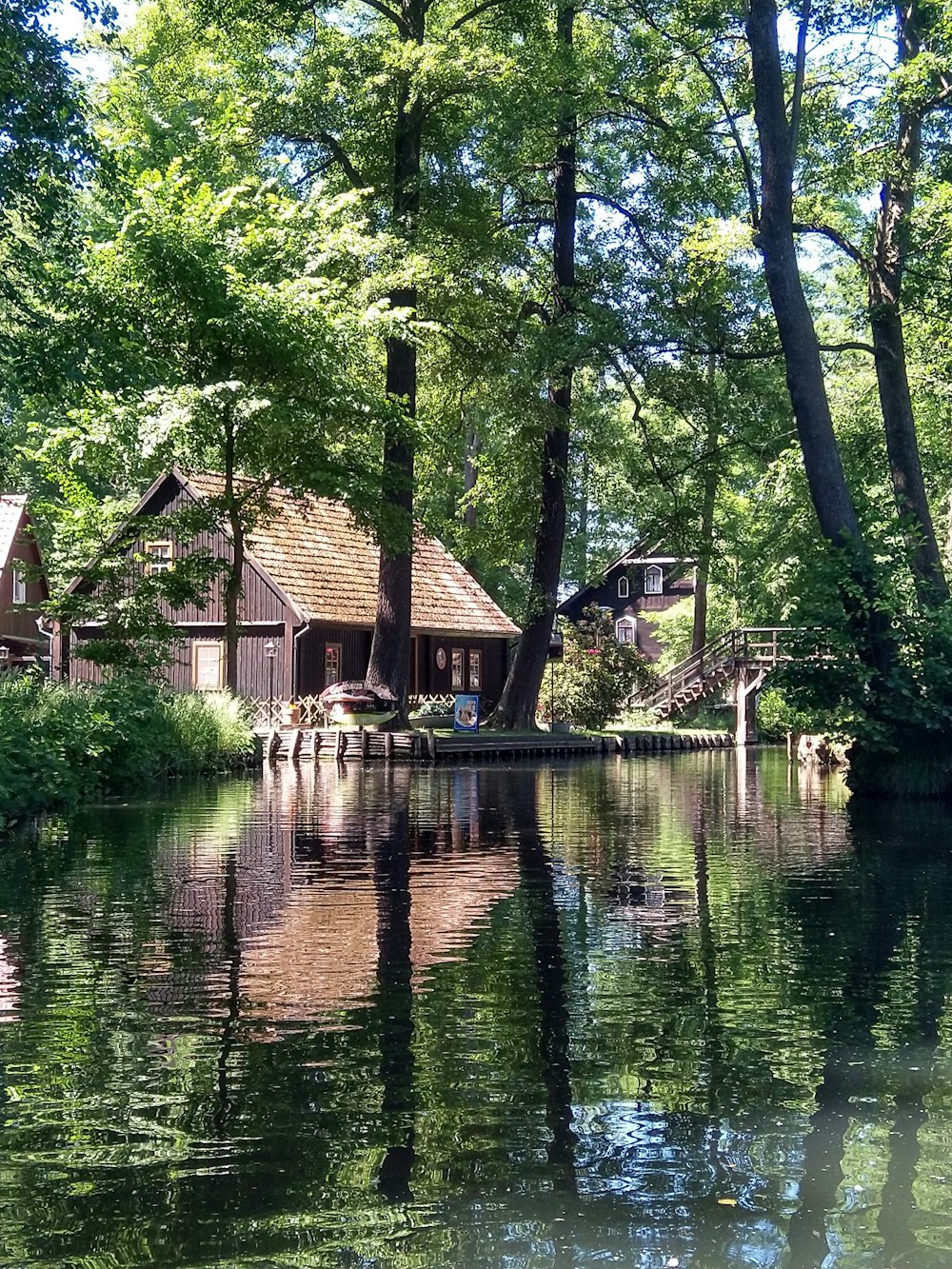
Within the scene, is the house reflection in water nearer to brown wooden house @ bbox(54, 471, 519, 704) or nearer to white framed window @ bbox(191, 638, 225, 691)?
brown wooden house @ bbox(54, 471, 519, 704)

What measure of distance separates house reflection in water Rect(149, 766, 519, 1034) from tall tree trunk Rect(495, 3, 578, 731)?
Result: 18.9 metres

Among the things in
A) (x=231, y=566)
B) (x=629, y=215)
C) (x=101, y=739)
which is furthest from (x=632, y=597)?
(x=101, y=739)

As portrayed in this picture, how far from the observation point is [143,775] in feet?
79.7

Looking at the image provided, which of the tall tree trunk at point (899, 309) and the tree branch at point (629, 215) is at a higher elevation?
the tree branch at point (629, 215)

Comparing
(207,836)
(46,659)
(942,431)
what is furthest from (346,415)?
(46,659)

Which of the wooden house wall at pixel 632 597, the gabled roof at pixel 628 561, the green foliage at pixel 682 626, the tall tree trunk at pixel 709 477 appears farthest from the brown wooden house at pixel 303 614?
the wooden house wall at pixel 632 597

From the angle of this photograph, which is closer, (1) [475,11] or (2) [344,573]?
(1) [475,11]

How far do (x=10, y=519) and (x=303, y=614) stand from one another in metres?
21.0

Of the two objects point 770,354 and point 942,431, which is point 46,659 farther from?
point 770,354

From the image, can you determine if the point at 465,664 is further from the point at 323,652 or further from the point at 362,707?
the point at 362,707

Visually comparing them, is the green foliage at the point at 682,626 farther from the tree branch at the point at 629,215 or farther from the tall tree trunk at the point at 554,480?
the tree branch at the point at 629,215

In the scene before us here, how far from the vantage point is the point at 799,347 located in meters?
23.0

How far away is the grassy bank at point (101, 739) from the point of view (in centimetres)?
1886

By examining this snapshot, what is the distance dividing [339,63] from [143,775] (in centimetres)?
1788
